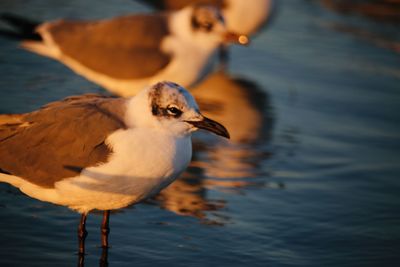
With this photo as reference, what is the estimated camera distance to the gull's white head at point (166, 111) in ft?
16.2

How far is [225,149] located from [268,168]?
20.3 inches

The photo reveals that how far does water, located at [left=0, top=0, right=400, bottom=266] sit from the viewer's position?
532 cm

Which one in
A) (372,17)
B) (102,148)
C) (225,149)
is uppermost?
(372,17)

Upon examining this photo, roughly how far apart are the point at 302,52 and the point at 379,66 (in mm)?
976

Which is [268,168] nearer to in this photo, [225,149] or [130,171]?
[225,149]

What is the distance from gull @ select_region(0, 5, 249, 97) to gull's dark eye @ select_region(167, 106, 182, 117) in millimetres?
3040

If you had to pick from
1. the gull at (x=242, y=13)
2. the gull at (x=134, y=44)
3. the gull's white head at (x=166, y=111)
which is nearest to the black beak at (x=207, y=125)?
the gull's white head at (x=166, y=111)

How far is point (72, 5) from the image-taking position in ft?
35.6

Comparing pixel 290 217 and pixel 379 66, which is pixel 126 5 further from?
pixel 290 217

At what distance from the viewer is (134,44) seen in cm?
813

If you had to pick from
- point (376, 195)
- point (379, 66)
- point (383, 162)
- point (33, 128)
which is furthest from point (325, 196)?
point (379, 66)

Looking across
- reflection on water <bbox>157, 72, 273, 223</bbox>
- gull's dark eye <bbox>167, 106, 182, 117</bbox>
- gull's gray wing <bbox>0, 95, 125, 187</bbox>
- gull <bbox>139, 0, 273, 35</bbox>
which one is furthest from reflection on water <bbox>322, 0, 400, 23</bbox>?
gull's gray wing <bbox>0, 95, 125, 187</bbox>

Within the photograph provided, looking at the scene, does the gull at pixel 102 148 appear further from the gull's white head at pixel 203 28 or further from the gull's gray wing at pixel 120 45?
the gull's white head at pixel 203 28

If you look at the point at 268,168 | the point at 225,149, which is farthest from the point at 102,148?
the point at 225,149
